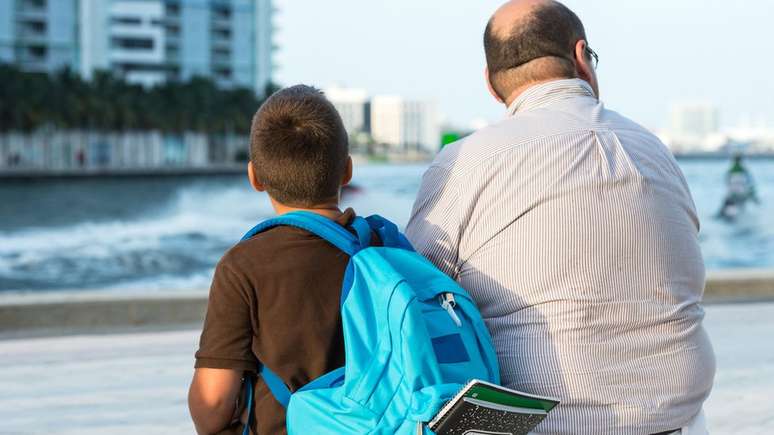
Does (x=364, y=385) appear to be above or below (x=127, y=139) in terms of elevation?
above

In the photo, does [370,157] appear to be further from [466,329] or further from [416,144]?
[466,329]

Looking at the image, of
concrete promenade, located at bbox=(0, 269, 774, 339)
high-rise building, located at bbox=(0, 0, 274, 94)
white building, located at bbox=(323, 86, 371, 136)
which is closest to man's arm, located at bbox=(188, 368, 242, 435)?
concrete promenade, located at bbox=(0, 269, 774, 339)

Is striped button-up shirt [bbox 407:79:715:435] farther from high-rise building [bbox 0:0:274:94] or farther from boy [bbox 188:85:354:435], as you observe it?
high-rise building [bbox 0:0:274:94]

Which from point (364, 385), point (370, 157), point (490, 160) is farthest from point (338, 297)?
point (370, 157)

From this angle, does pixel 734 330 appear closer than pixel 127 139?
Yes

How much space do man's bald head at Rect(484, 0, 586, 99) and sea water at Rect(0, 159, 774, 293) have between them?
6183 millimetres

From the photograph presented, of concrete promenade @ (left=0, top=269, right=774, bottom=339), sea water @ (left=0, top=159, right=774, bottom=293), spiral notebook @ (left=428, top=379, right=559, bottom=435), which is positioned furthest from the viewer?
sea water @ (left=0, top=159, right=774, bottom=293)

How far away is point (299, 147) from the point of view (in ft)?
5.54

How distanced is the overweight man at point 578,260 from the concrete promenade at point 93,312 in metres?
4.58

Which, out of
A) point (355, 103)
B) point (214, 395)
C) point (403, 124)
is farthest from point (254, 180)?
point (403, 124)

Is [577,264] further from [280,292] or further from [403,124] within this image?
[403,124]

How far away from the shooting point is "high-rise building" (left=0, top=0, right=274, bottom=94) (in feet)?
266

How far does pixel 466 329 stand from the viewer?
62.9 inches

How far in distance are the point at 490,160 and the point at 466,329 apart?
0.31 meters
